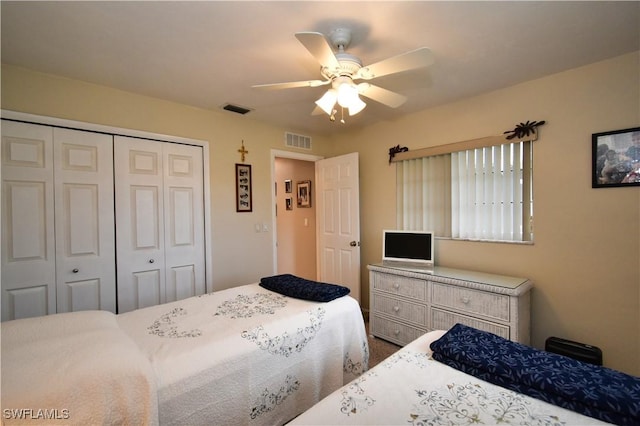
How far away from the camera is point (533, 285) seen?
2412 millimetres

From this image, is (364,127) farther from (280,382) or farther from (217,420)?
(217,420)

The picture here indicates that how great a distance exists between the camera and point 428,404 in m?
1.03

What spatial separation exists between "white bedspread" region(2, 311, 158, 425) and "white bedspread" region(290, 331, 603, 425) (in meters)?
0.66

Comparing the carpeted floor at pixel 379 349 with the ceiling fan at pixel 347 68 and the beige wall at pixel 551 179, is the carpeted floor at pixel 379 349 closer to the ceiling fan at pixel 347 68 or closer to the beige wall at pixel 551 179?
the beige wall at pixel 551 179

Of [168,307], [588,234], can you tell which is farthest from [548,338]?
[168,307]

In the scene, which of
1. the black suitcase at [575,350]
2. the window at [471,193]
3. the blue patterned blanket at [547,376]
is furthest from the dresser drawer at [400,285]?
the blue patterned blanket at [547,376]

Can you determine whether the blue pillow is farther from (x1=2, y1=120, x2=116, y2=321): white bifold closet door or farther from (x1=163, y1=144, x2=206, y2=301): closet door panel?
(x1=2, y1=120, x2=116, y2=321): white bifold closet door

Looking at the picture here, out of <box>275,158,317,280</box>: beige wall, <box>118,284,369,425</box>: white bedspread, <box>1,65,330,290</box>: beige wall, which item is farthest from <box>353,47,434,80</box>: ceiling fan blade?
<box>275,158,317,280</box>: beige wall

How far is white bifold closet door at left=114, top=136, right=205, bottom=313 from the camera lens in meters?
2.53

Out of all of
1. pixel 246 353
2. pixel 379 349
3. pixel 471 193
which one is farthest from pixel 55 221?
pixel 471 193

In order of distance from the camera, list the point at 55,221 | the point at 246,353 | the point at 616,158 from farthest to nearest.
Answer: the point at 55,221 < the point at 616,158 < the point at 246,353

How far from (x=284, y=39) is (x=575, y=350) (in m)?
2.97

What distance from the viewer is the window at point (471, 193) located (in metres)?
2.52

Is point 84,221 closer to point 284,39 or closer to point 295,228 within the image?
point 284,39
